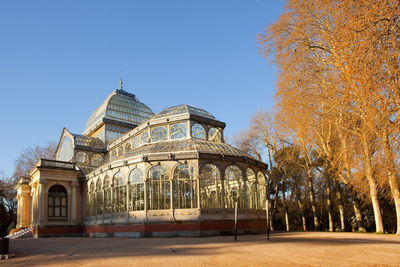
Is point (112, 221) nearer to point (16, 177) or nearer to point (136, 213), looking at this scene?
point (136, 213)

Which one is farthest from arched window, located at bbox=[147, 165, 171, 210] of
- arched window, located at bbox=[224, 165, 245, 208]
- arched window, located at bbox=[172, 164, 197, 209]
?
arched window, located at bbox=[224, 165, 245, 208]

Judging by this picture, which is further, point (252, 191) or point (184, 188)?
point (252, 191)

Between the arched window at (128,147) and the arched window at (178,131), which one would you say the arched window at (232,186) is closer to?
the arched window at (178,131)

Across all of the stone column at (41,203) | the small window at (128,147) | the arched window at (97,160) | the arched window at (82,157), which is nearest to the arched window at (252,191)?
the small window at (128,147)

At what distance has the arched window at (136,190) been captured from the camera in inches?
902

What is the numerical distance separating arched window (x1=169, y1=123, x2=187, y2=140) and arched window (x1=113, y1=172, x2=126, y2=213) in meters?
5.22

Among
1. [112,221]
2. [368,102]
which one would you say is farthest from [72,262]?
[112,221]

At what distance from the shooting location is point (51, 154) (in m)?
49.6

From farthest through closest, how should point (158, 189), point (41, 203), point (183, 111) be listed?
point (41, 203) < point (183, 111) < point (158, 189)

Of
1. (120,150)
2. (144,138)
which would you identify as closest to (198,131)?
(144,138)

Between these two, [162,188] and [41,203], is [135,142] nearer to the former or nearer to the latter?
[162,188]

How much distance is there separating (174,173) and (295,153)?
52.7ft

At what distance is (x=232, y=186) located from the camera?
80.0 feet

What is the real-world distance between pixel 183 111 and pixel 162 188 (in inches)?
304
